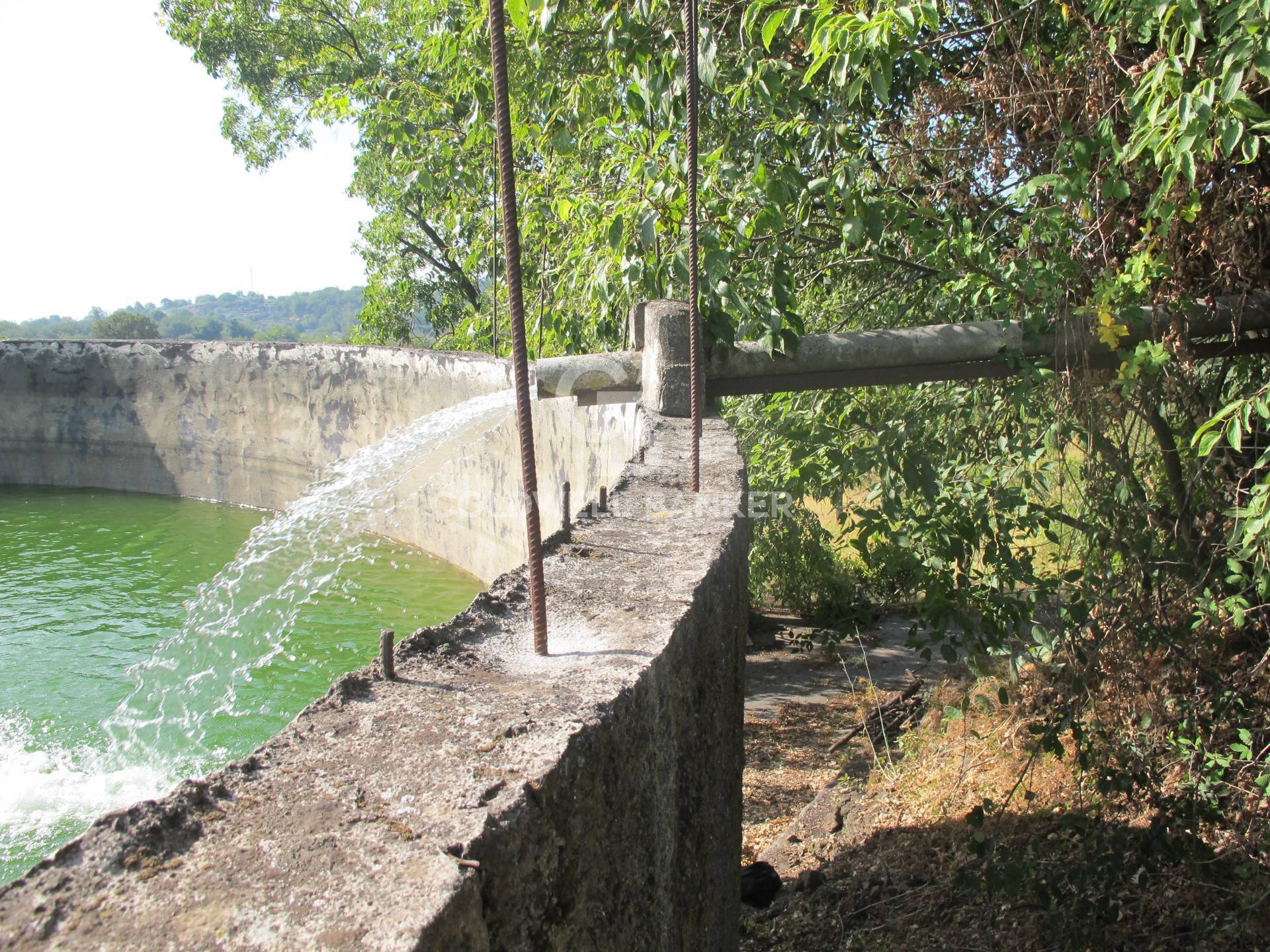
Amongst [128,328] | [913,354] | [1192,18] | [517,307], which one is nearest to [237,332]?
[128,328]

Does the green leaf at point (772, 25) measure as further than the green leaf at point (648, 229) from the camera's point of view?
No

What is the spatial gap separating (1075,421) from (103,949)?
354cm

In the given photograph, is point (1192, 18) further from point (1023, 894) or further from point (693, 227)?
point (1023, 894)

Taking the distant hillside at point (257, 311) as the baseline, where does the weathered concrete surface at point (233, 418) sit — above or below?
below

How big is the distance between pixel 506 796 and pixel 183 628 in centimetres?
566

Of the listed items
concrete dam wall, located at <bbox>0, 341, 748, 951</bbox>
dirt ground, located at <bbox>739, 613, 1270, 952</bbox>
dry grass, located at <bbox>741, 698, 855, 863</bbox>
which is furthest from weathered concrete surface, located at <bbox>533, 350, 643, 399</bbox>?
dry grass, located at <bbox>741, 698, 855, 863</bbox>

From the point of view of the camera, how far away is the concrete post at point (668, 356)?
415 centimetres

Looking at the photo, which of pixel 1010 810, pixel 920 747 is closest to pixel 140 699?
pixel 920 747

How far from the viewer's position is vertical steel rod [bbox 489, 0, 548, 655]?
5.97ft

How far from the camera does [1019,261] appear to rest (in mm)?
3537

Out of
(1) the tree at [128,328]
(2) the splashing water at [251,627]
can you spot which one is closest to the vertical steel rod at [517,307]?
(2) the splashing water at [251,627]

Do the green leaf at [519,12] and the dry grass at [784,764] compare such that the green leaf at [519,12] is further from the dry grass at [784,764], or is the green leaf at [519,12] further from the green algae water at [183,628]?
the dry grass at [784,764]

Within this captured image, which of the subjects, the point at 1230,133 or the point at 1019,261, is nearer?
the point at 1230,133

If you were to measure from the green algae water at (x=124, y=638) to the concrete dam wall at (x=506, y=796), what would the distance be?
262 centimetres
